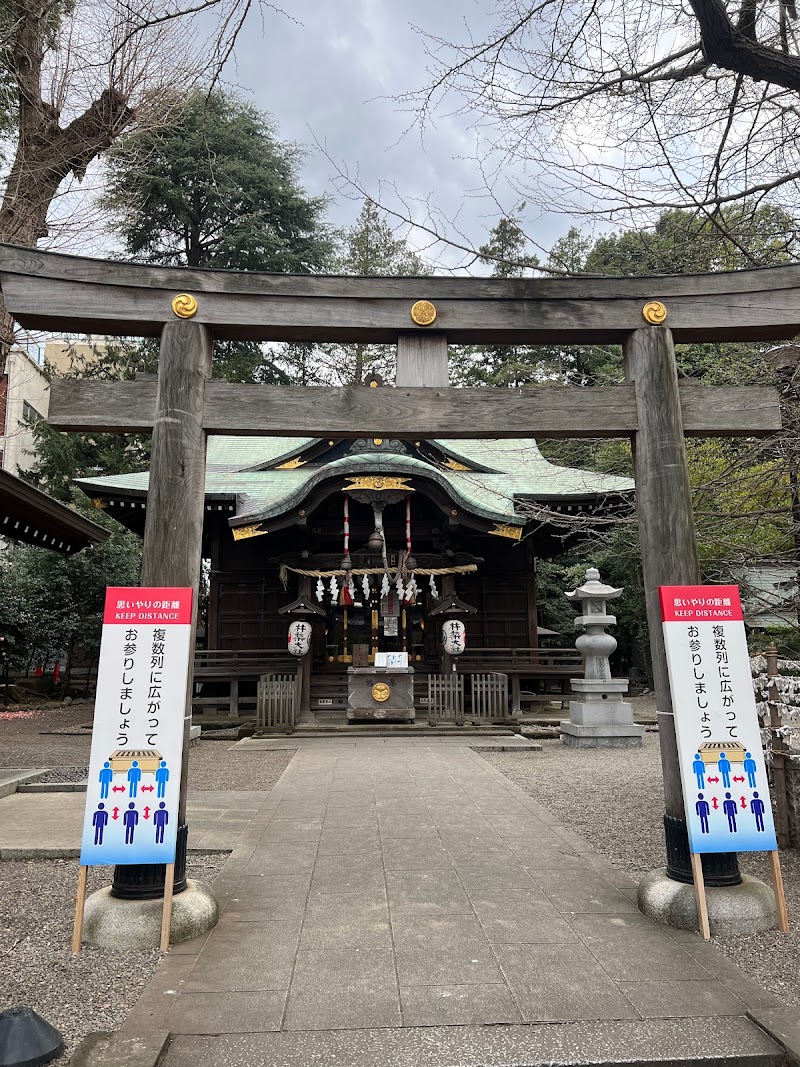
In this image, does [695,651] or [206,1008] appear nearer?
[206,1008]

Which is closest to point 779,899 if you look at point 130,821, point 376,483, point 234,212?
point 130,821

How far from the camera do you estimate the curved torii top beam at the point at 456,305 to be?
14.5ft

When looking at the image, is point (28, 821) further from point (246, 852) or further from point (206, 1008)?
point (206, 1008)

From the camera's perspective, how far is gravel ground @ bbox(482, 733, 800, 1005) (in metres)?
3.43

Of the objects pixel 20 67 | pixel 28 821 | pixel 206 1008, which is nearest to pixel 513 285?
pixel 206 1008

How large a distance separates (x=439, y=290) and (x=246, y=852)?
434cm

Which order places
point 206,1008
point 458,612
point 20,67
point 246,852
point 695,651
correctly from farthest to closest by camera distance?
point 458,612 < point 20,67 < point 246,852 < point 695,651 < point 206,1008

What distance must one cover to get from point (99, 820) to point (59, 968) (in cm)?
66

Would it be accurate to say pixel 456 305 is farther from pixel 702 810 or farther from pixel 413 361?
pixel 702 810

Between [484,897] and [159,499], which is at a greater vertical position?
[159,499]

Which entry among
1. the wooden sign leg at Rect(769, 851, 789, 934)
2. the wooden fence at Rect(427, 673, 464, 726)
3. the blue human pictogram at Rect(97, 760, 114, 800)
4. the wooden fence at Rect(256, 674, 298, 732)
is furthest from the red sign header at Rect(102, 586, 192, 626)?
the wooden fence at Rect(427, 673, 464, 726)

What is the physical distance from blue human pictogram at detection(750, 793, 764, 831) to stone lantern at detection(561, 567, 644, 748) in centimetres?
757

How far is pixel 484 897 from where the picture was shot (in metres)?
4.26

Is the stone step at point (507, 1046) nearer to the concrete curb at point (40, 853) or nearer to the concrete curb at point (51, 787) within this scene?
the concrete curb at point (40, 853)
